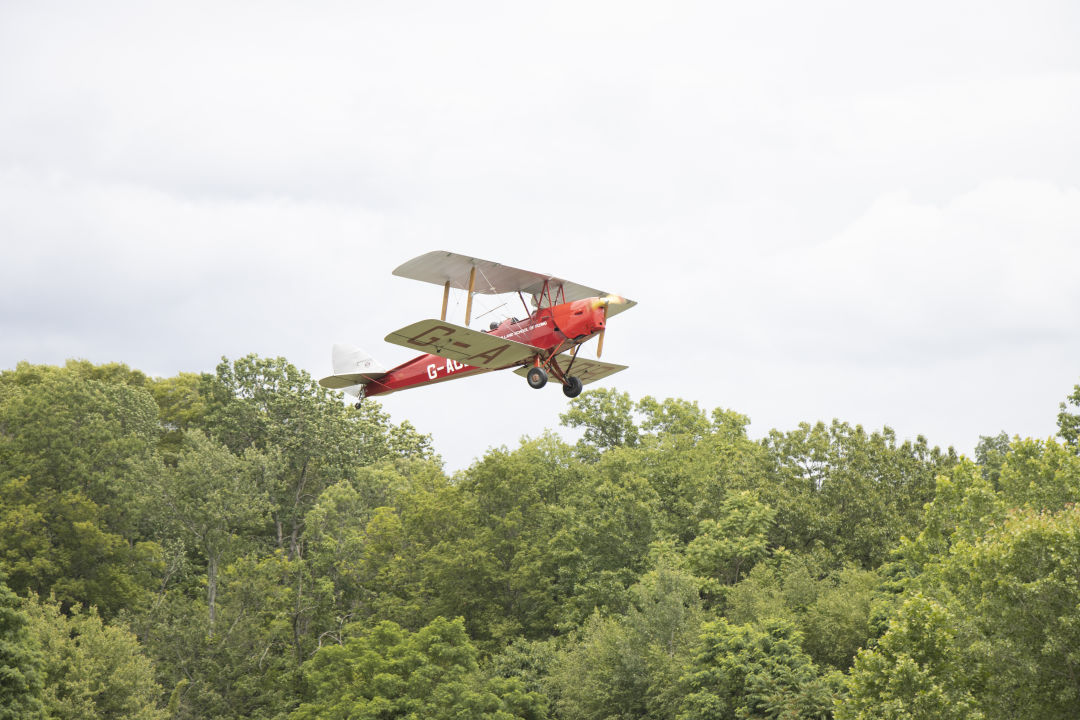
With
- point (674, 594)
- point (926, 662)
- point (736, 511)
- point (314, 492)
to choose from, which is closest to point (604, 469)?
point (736, 511)

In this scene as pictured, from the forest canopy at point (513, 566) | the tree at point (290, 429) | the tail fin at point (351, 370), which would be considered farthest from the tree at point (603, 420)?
the tail fin at point (351, 370)

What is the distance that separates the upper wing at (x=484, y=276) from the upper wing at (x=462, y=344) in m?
2.01

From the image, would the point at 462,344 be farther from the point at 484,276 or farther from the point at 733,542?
the point at 733,542

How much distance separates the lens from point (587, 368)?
109 ft

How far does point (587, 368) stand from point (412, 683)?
20.9m

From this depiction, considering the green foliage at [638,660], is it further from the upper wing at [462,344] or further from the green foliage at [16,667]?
the upper wing at [462,344]

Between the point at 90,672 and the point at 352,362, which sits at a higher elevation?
the point at 352,362

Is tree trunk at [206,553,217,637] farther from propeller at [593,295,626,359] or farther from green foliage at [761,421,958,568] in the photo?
propeller at [593,295,626,359]

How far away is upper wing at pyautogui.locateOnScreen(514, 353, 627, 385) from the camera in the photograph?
107ft

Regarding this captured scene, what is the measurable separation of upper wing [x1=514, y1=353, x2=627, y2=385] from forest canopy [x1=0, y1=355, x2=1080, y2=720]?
33.4ft

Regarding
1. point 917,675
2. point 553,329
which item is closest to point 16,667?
point 553,329

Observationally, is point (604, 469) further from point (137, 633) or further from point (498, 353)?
point (498, 353)

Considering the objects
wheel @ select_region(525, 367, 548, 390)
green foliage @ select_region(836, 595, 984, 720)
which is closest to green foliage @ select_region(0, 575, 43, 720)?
wheel @ select_region(525, 367, 548, 390)

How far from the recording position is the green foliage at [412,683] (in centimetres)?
4753
